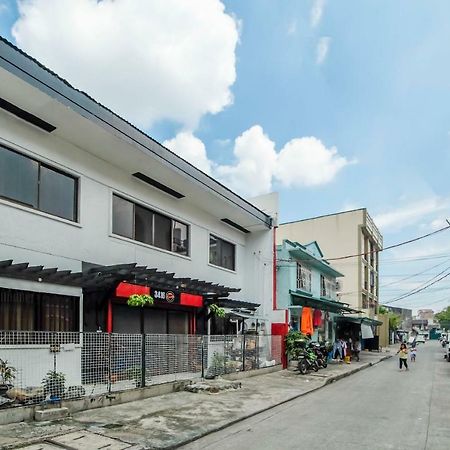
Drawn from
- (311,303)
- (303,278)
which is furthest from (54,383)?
(303,278)

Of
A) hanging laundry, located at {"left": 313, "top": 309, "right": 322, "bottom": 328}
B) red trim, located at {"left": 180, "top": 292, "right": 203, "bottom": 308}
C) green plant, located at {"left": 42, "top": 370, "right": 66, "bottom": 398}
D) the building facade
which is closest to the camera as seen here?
green plant, located at {"left": 42, "top": 370, "right": 66, "bottom": 398}

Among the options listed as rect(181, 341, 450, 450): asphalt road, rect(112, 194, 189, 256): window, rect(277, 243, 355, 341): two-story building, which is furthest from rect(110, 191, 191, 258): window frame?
rect(277, 243, 355, 341): two-story building

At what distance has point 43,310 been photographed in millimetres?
12047

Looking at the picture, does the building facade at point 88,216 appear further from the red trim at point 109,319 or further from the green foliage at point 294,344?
the green foliage at point 294,344

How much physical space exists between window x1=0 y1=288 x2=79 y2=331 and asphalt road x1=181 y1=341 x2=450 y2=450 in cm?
Result: 517

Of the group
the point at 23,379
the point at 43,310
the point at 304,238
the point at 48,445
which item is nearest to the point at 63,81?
the point at 43,310

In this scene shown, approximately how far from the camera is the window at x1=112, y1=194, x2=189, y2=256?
15.5 meters

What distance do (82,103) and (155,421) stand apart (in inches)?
293

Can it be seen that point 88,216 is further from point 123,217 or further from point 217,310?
point 217,310

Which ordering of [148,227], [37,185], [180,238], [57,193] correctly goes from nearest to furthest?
1. [37,185]
2. [57,193]
3. [148,227]
4. [180,238]

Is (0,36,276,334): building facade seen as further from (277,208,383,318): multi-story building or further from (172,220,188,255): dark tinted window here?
(277,208,383,318): multi-story building

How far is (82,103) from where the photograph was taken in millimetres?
12273

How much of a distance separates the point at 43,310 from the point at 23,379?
224 cm

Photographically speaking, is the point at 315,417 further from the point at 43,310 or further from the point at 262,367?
the point at 262,367
